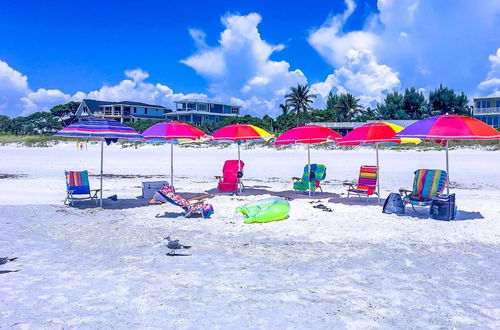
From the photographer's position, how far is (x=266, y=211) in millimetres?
8648

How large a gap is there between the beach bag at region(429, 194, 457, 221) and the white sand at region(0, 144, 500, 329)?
9.1 inches

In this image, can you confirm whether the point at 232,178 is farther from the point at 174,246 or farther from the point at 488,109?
the point at 488,109

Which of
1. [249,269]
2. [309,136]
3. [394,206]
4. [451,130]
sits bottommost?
[249,269]

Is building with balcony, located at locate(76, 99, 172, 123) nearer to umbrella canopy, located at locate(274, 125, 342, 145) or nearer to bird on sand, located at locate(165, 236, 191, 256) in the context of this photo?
umbrella canopy, located at locate(274, 125, 342, 145)

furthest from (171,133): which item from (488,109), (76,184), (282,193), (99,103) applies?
(99,103)

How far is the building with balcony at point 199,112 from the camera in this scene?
6519 cm

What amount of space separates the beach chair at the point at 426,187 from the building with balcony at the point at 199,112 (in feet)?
184

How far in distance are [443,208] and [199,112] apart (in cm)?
5783

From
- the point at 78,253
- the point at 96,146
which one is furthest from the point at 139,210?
the point at 96,146

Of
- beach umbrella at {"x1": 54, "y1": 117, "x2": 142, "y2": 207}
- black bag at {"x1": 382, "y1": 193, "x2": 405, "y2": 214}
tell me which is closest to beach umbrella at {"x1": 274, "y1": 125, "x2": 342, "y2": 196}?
black bag at {"x1": 382, "y1": 193, "x2": 405, "y2": 214}

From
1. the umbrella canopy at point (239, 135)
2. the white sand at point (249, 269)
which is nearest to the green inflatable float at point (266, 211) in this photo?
the white sand at point (249, 269)

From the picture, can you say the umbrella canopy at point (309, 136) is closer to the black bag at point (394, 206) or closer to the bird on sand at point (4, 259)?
the black bag at point (394, 206)

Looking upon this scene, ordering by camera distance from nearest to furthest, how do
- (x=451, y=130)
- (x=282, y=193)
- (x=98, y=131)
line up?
(x=451, y=130) < (x=98, y=131) < (x=282, y=193)

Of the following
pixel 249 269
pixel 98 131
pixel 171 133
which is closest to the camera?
pixel 249 269
